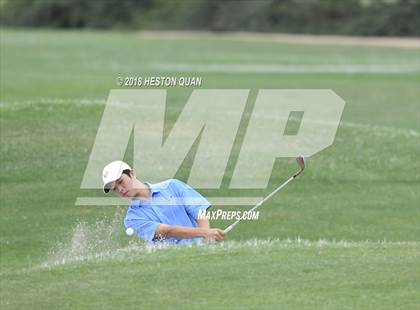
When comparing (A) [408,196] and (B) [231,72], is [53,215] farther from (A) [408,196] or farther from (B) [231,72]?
(B) [231,72]

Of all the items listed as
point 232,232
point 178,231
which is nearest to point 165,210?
point 178,231

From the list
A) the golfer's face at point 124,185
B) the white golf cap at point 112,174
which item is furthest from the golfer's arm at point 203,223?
the white golf cap at point 112,174

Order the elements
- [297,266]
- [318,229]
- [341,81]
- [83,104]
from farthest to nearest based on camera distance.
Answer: [341,81] → [83,104] → [318,229] → [297,266]

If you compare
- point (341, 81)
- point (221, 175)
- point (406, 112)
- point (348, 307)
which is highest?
point (341, 81)

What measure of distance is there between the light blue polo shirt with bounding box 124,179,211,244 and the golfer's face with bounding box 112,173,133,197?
292 mm

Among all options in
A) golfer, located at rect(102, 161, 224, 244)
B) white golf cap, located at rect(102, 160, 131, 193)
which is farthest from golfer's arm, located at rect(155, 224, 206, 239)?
white golf cap, located at rect(102, 160, 131, 193)

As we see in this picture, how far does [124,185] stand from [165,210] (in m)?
0.75

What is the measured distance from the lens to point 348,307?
1107cm

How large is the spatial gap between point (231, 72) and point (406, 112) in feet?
48.7

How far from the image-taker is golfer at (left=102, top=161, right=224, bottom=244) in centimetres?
1222

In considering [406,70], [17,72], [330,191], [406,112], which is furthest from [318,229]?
[406,70]

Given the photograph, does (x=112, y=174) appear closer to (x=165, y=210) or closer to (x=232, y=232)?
(x=165, y=210)

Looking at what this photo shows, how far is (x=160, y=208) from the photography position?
1276cm

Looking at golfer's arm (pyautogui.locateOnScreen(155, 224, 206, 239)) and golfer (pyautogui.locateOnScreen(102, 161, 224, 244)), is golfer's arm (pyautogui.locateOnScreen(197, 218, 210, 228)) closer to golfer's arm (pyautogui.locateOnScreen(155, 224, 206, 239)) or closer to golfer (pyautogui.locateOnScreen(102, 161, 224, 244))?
golfer (pyautogui.locateOnScreen(102, 161, 224, 244))
